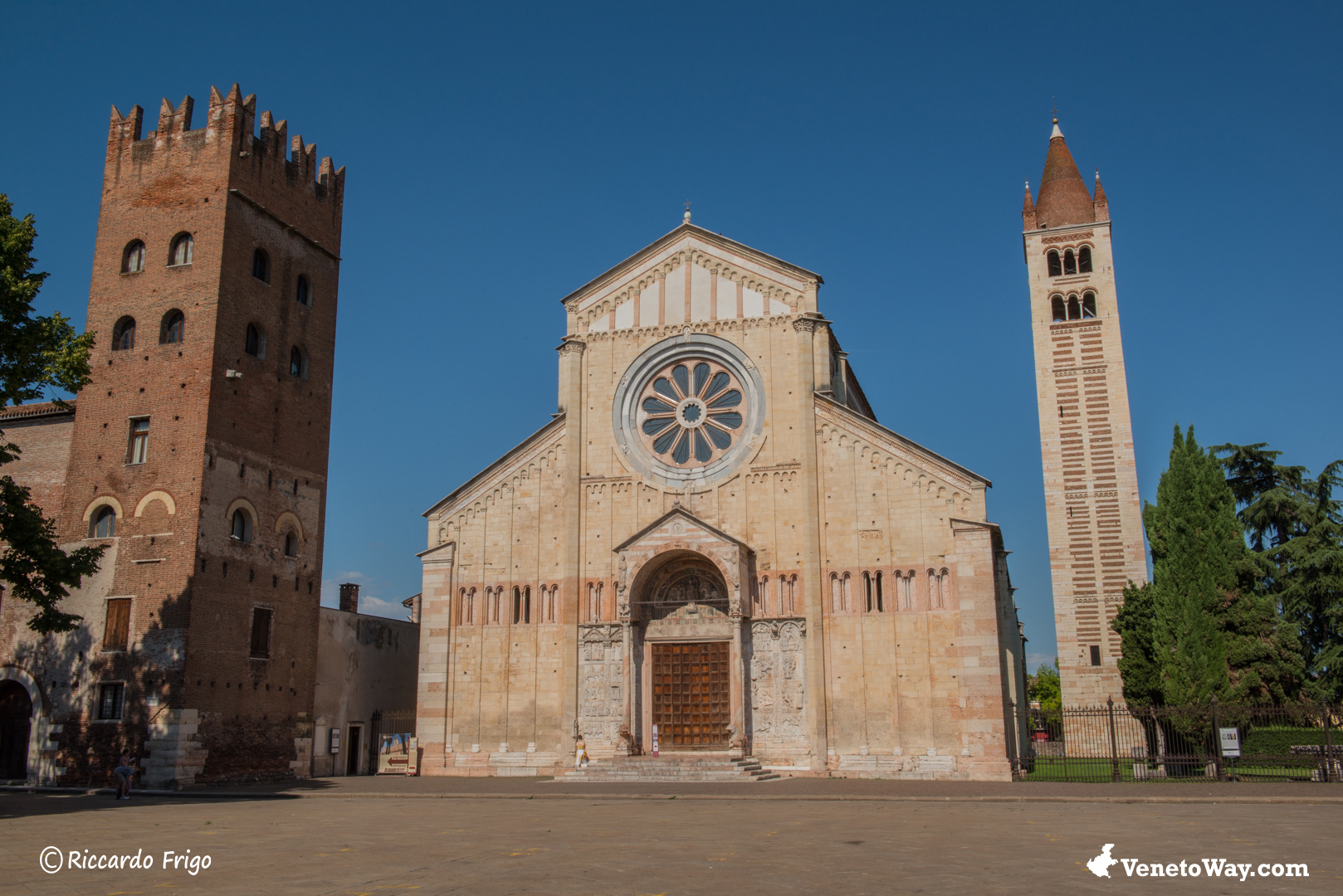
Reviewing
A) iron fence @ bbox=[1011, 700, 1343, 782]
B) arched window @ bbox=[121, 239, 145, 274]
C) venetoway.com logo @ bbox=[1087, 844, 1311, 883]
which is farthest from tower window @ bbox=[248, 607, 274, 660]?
venetoway.com logo @ bbox=[1087, 844, 1311, 883]

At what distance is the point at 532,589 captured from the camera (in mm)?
29672

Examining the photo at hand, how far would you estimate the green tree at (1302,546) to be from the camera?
104 ft

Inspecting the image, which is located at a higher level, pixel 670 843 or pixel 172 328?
pixel 172 328

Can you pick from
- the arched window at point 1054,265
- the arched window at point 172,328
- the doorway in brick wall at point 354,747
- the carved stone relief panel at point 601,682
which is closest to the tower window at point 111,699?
the doorway in brick wall at point 354,747

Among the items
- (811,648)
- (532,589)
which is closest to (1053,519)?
(811,648)

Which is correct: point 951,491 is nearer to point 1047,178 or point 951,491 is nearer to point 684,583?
point 684,583

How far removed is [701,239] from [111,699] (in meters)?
20.9

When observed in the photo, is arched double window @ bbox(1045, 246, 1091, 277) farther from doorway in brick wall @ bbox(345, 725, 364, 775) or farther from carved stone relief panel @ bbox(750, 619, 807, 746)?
doorway in brick wall @ bbox(345, 725, 364, 775)

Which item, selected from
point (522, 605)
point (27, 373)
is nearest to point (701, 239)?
point (522, 605)

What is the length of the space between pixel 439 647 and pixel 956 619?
1470 cm

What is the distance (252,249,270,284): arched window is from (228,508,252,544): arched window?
7315 millimetres

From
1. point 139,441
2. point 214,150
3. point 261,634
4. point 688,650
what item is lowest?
point 688,650

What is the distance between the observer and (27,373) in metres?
21.5

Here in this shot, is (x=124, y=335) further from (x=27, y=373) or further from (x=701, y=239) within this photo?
(x=701, y=239)
